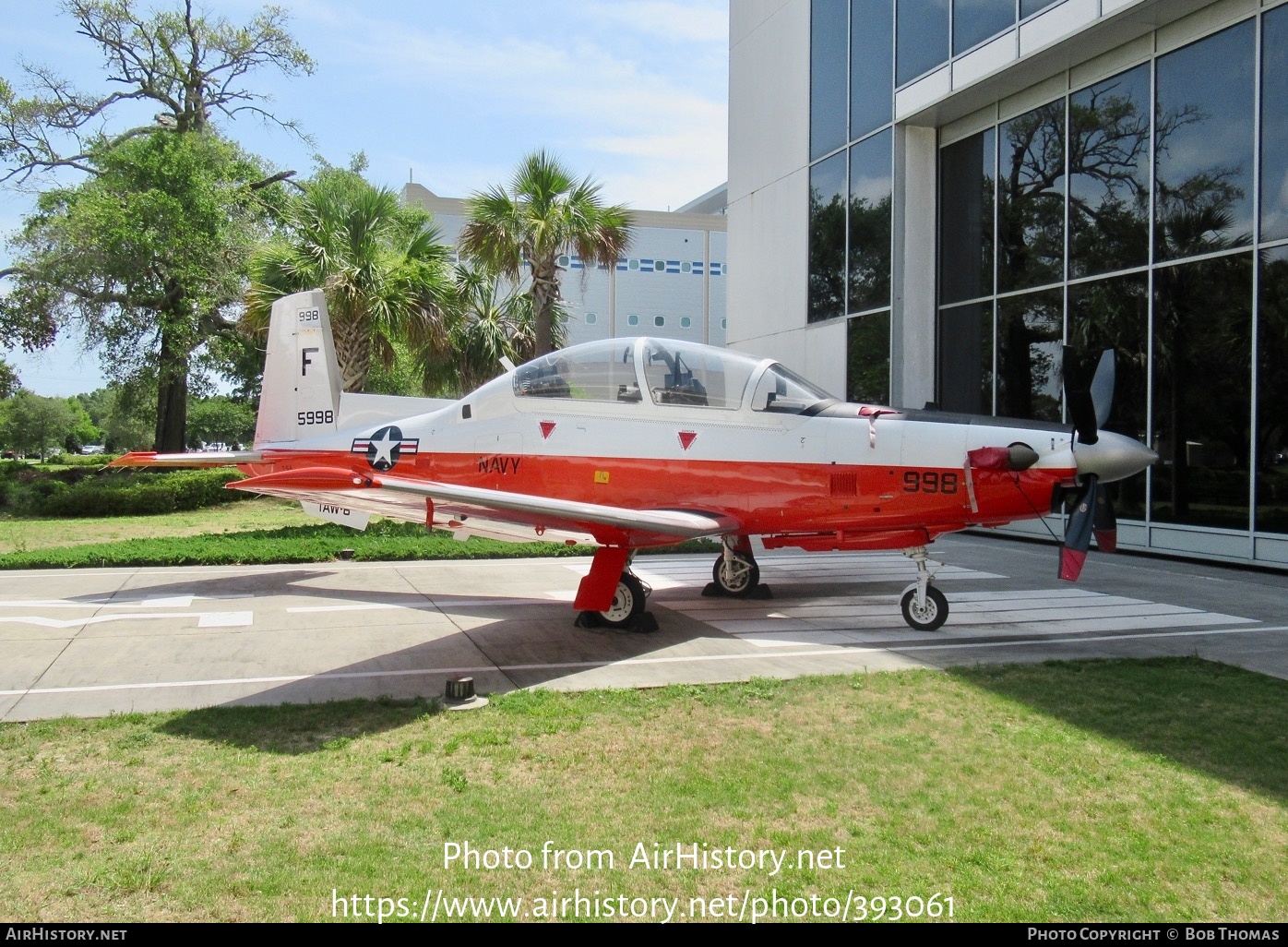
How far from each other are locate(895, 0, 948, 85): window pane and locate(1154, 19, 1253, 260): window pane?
3.96 m

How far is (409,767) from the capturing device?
4648mm

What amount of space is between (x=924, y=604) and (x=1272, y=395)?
7.08 meters

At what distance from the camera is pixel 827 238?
62.5ft

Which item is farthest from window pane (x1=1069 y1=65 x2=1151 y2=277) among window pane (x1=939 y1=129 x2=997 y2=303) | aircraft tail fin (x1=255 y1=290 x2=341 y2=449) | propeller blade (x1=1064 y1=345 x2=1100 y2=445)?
aircraft tail fin (x1=255 y1=290 x2=341 y2=449)

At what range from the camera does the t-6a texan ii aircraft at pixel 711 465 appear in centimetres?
728

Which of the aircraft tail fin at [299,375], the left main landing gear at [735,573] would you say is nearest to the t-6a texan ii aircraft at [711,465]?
the left main landing gear at [735,573]

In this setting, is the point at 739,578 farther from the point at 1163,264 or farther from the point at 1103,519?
Result: the point at 1163,264

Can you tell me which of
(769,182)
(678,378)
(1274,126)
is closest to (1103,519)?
(678,378)

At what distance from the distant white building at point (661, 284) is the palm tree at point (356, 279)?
24.2 meters

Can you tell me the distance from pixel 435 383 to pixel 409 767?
725 inches

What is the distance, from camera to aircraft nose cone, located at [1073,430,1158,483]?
7.15m

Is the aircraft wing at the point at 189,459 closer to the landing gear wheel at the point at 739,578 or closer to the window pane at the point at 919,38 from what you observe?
the landing gear wheel at the point at 739,578
